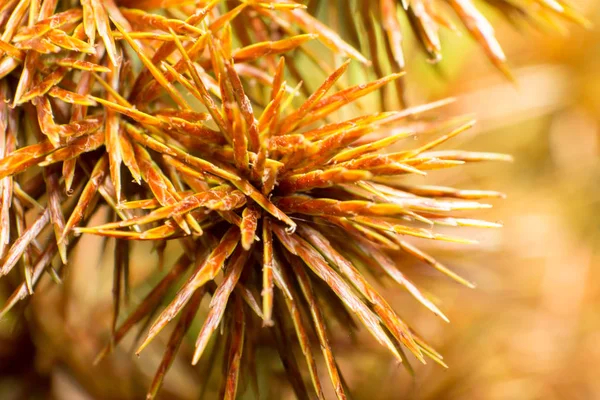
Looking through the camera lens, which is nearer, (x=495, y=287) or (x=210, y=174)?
(x=210, y=174)

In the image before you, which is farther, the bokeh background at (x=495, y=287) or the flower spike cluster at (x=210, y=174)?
the bokeh background at (x=495, y=287)

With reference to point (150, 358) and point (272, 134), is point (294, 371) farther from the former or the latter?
point (150, 358)

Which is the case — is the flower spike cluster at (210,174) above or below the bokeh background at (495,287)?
above

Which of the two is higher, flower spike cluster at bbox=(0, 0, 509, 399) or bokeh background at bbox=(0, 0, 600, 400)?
flower spike cluster at bbox=(0, 0, 509, 399)

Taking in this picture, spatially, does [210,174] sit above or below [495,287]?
above

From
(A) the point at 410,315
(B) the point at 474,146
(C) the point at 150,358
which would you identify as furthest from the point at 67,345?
(B) the point at 474,146
